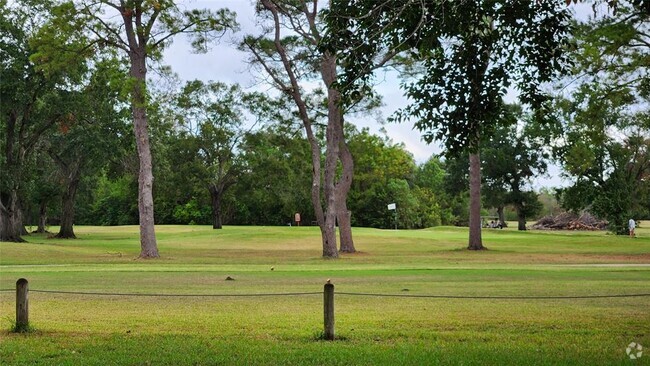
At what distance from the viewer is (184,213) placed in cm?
9231

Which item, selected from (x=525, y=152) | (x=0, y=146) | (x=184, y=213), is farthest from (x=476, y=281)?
(x=184, y=213)

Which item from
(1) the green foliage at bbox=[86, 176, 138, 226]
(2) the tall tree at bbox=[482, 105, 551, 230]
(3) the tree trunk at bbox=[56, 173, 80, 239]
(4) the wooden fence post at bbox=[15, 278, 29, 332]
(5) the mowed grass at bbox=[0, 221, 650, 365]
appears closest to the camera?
(5) the mowed grass at bbox=[0, 221, 650, 365]

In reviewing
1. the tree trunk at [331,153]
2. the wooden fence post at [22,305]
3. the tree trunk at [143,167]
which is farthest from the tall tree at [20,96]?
the wooden fence post at [22,305]

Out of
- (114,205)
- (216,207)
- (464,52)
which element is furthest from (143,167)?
(114,205)

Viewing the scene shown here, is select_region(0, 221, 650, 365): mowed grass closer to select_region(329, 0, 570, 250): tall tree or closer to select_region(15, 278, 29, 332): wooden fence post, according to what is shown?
select_region(15, 278, 29, 332): wooden fence post

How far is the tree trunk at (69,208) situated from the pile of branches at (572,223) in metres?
60.2

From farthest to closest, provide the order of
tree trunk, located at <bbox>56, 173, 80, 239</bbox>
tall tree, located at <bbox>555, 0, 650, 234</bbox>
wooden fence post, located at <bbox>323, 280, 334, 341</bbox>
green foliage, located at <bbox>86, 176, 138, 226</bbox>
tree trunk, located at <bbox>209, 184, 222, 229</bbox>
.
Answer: green foliage, located at <bbox>86, 176, 138, 226</bbox> → tree trunk, located at <bbox>209, 184, 222, 229</bbox> → tree trunk, located at <bbox>56, 173, 80, 239</bbox> → tall tree, located at <bbox>555, 0, 650, 234</bbox> → wooden fence post, located at <bbox>323, 280, 334, 341</bbox>

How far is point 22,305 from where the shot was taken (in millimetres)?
11469

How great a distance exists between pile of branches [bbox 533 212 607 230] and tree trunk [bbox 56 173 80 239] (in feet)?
Result: 197

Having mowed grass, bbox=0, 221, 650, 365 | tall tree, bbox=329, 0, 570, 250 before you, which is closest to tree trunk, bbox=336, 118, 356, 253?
mowed grass, bbox=0, 221, 650, 365

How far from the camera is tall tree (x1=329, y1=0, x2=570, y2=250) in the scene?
12.1 meters

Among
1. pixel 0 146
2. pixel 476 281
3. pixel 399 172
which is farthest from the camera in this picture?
pixel 399 172

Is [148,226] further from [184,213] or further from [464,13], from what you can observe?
[184,213]

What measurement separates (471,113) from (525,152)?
74.1m
